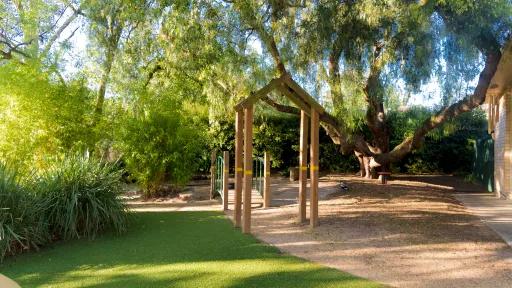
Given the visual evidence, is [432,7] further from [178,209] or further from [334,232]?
[178,209]

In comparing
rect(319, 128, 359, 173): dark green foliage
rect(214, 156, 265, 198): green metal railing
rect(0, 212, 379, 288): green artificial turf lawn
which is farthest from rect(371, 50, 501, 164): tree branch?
rect(0, 212, 379, 288): green artificial turf lawn

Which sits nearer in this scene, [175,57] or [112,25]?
[175,57]

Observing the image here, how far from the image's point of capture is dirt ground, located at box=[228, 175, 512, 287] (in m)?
5.64

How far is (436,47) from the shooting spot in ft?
30.5

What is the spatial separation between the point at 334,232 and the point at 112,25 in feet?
31.1

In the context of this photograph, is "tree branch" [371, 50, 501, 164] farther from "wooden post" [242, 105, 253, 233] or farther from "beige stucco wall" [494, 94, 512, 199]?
"wooden post" [242, 105, 253, 233]

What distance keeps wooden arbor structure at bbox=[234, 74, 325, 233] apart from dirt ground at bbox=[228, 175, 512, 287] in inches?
14.8

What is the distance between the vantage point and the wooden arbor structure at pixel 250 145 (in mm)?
8266

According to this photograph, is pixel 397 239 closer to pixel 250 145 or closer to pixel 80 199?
pixel 250 145

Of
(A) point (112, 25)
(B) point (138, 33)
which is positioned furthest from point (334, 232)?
(A) point (112, 25)

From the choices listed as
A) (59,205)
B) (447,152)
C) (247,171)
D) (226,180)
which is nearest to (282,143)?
(447,152)

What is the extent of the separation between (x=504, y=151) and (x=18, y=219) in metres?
11.4

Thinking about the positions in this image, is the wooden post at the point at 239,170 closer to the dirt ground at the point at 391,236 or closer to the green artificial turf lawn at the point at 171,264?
the dirt ground at the point at 391,236

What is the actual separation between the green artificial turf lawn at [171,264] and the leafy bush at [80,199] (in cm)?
27
